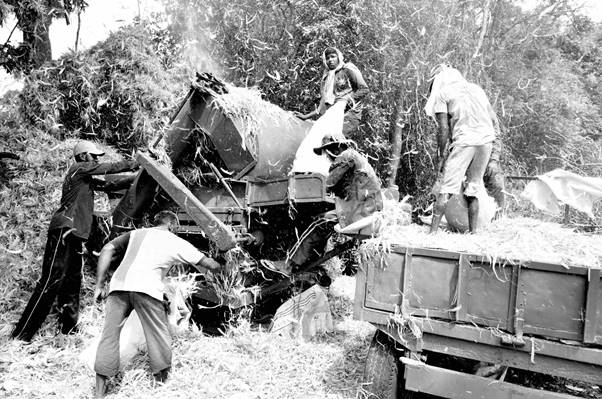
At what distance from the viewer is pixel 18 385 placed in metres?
4.19

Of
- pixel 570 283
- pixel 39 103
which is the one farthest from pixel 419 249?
pixel 39 103

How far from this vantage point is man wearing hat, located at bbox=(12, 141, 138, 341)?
5.06 m

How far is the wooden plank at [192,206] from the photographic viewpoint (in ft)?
15.4

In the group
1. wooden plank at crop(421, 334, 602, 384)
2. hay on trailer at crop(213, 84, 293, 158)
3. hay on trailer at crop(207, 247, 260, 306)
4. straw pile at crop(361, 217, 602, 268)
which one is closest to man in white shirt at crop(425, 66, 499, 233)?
straw pile at crop(361, 217, 602, 268)

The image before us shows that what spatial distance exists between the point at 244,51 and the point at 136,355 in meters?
8.73

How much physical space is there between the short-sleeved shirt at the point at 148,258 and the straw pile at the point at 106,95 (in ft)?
10.1

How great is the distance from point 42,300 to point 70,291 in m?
0.28

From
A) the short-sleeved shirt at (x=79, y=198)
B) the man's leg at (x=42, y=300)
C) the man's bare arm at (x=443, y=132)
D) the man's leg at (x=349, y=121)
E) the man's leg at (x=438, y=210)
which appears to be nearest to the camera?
the man's leg at (x=438, y=210)

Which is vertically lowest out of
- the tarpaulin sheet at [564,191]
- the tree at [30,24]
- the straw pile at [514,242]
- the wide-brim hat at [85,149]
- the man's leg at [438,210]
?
the straw pile at [514,242]

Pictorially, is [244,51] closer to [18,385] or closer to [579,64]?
[18,385]

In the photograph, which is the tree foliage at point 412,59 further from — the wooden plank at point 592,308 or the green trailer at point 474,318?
the wooden plank at point 592,308

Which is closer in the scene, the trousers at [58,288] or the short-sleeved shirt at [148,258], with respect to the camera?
the short-sleeved shirt at [148,258]

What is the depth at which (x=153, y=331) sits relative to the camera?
4078 mm

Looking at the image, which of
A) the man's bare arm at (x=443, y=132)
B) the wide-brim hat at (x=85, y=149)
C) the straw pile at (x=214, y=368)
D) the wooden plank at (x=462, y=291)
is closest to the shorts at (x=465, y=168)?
the man's bare arm at (x=443, y=132)
